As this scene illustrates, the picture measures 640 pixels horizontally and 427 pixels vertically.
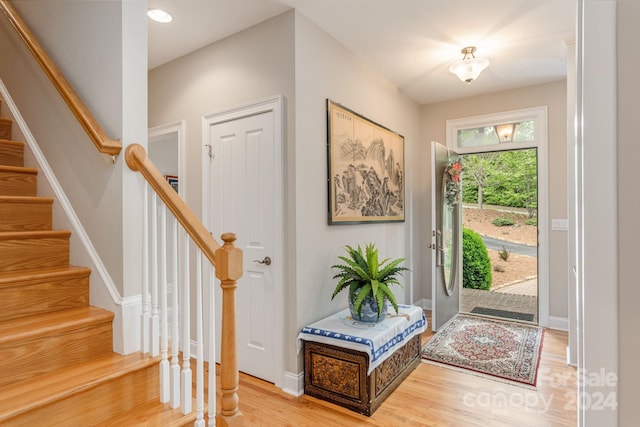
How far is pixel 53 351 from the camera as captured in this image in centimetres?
140

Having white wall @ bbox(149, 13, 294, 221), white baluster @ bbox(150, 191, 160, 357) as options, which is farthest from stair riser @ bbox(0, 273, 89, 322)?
white wall @ bbox(149, 13, 294, 221)

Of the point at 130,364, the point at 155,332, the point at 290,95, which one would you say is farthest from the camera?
the point at 290,95

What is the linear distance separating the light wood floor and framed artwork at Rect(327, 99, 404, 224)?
4.37ft

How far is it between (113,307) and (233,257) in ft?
2.57

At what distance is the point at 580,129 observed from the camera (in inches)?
35.8

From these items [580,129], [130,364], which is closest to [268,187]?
[130,364]

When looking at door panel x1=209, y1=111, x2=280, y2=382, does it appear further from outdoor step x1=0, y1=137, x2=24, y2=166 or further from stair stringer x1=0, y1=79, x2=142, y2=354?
outdoor step x1=0, y1=137, x2=24, y2=166

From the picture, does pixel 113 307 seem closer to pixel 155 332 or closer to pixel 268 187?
pixel 155 332

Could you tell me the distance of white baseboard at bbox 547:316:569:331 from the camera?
3.73 metres

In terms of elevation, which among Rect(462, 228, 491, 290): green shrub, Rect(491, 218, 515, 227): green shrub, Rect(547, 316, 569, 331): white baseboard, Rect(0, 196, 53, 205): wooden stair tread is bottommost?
Rect(547, 316, 569, 331): white baseboard

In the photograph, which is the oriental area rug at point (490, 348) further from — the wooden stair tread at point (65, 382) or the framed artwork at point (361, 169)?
the wooden stair tread at point (65, 382)

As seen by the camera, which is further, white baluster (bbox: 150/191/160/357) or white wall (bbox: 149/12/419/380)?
white wall (bbox: 149/12/419/380)

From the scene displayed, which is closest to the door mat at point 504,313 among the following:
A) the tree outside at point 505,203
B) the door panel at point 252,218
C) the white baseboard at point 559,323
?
the white baseboard at point 559,323

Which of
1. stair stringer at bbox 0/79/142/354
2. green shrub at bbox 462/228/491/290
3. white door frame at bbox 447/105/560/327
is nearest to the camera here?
stair stringer at bbox 0/79/142/354
